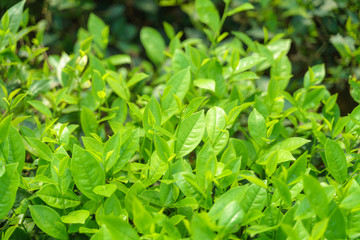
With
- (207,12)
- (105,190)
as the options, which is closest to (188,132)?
(105,190)

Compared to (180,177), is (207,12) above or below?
above

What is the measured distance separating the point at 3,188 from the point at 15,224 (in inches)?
6.8

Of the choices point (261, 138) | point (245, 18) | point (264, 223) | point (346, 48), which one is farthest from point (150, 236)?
point (245, 18)

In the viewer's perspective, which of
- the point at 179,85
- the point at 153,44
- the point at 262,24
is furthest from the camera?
the point at 262,24

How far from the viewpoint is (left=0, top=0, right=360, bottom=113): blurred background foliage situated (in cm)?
171

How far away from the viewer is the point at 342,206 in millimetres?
714

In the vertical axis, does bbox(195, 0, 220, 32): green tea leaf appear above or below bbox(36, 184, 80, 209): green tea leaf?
above

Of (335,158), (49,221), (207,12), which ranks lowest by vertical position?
(49,221)

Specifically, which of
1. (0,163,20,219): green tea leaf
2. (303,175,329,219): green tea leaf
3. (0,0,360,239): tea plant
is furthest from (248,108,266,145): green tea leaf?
(0,163,20,219): green tea leaf

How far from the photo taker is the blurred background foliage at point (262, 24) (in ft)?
5.63

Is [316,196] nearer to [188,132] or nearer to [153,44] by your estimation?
[188,132]

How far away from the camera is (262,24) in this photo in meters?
2.26

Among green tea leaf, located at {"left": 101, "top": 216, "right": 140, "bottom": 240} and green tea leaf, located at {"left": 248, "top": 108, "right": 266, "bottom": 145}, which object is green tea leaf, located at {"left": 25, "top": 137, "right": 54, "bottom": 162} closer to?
green tea leaf, located at {"left": 101, "top": 216, "right": 140, "bottom": 240}

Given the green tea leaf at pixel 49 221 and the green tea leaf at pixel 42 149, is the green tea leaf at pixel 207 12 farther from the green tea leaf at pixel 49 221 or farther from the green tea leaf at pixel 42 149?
the green tea leaf at pixel 49 221
